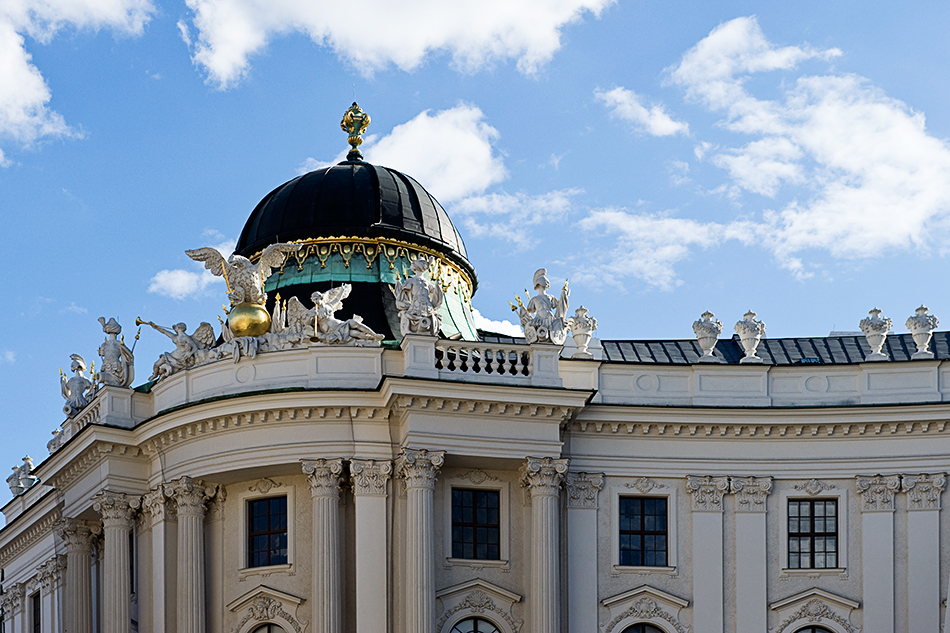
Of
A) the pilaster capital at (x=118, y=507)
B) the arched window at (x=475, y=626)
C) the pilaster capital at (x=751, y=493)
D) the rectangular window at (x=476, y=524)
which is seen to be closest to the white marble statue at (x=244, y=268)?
the pilaster capital at (x=118, y=507)

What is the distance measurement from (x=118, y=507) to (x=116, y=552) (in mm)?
1006

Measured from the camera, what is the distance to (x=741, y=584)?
3762 centimetres

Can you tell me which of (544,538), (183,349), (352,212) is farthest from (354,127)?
(544,538)

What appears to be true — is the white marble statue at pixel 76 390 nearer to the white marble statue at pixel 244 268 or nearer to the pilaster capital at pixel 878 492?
the white marble statue at pixel 244 268

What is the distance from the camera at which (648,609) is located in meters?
37.4

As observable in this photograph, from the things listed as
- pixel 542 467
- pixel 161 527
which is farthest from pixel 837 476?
pixel 161 527

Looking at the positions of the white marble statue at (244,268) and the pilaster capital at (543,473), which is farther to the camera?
the white marble statue at (244,268)

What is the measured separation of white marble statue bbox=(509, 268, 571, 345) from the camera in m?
37.3

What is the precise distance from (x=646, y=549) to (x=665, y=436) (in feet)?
8.21

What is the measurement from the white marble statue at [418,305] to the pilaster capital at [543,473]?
11.4ft

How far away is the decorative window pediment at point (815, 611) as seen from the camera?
37.4m

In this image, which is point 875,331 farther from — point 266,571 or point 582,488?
point 266,571

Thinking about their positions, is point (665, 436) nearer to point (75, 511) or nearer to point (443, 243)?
point (443, 243)

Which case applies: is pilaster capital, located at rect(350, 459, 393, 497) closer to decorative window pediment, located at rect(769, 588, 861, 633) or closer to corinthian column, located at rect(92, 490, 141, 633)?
corinthian column, located at rect(92, 490, 141, 633)
